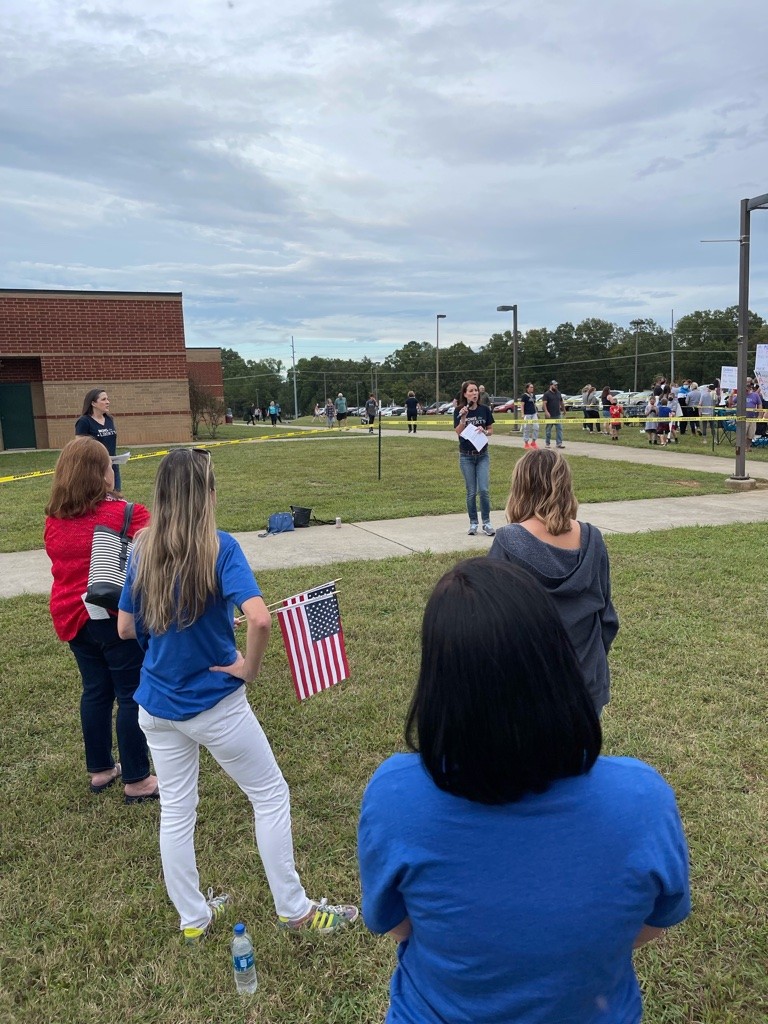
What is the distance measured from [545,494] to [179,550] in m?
1.44

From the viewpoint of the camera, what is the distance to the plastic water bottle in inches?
97.0

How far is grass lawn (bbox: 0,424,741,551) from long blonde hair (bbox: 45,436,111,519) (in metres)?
6.00

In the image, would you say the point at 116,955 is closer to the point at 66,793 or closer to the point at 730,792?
the point at 66,793

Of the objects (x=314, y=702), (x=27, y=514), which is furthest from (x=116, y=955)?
(x=27, y=514)

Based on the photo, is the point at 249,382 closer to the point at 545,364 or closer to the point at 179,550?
the point at 545,364

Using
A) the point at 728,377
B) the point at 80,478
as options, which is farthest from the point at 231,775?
the point at 728,377

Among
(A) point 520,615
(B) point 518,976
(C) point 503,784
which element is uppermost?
(A) point 520,615

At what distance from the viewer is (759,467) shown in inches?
610

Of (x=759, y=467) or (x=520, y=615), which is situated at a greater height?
(x=520, y=615)

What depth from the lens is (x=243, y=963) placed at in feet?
8.09

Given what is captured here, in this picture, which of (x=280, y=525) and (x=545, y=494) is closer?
(x=545, y=494)

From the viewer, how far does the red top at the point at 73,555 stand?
344 centimetres

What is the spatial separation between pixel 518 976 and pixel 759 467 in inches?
643

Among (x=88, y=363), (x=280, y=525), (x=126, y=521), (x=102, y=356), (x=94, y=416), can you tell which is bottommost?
(x=280, y=525)
